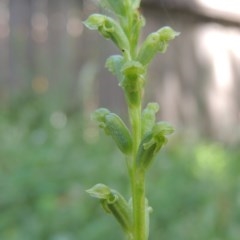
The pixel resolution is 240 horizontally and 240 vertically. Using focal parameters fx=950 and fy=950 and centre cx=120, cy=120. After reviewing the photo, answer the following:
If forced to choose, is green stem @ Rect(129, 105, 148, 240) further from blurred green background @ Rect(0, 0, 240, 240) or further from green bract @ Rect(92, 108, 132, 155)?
blurred green background @ Rect(0, 0, 240, 240)

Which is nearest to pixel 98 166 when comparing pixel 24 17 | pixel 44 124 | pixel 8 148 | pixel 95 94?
pixel 8 148

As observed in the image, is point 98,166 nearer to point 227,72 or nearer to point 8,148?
point 8,148

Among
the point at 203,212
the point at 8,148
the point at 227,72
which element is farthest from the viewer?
the point at 227,72

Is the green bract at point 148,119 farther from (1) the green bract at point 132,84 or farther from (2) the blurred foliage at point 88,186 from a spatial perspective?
(2) the blurred foliage at point 88,186

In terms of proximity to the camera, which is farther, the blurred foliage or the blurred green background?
the blurred green background

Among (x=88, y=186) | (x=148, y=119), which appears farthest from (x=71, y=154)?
(x=148, y=119)

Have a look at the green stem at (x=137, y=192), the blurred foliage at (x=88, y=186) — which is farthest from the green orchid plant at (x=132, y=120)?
the blurred foliage at (x=88, y=186)

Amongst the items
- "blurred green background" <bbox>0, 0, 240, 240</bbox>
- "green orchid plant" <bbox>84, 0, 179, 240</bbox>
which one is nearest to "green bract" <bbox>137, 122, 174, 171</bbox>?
"green orchid plant" <bbox>84, 0, 179, 240</bbox>
